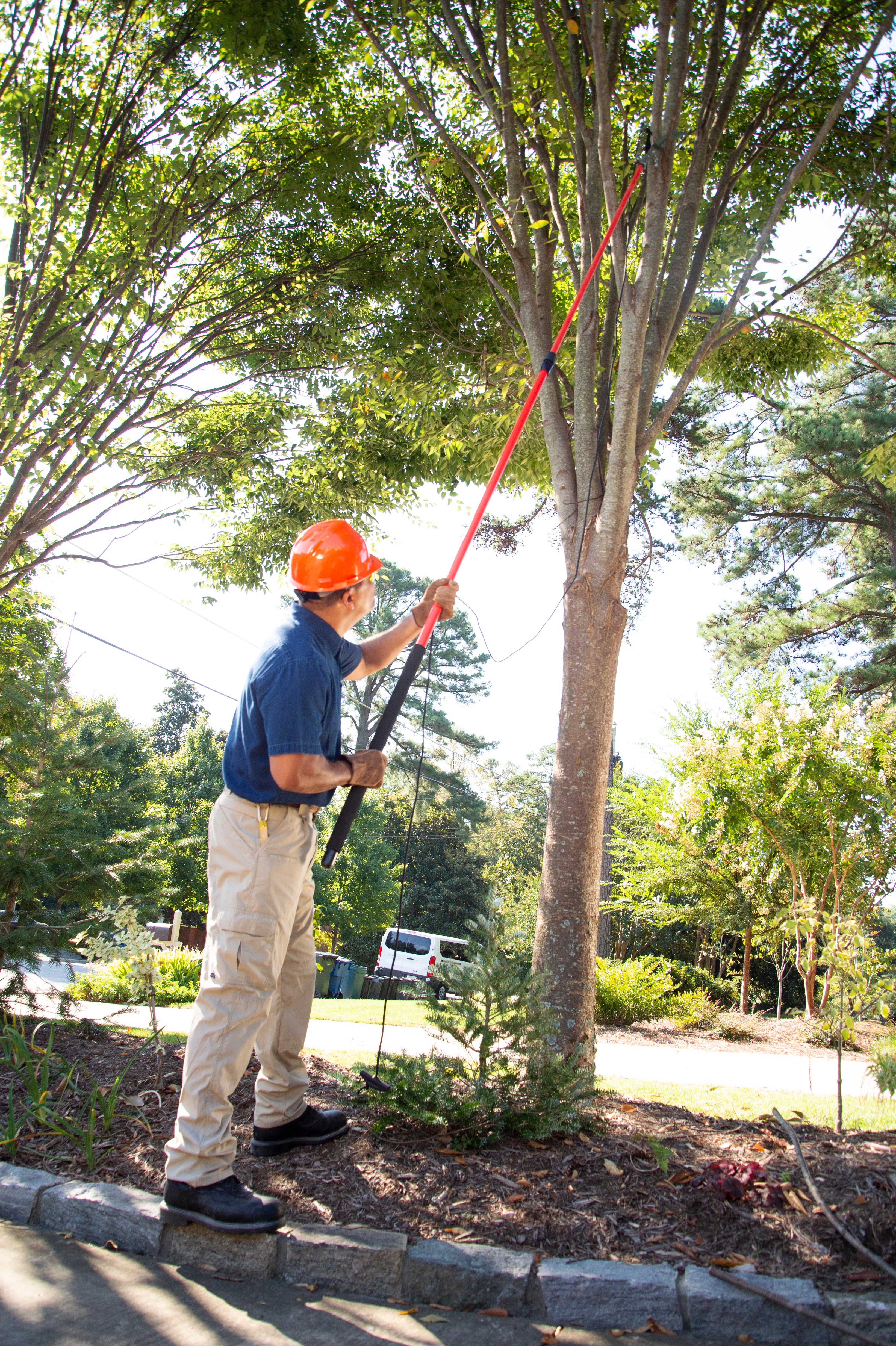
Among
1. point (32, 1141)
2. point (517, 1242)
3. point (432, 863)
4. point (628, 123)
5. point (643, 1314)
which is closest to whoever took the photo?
point (643, 1314)

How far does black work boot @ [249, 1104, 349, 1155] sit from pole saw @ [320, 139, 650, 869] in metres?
0.89

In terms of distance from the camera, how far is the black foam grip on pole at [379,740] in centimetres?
307

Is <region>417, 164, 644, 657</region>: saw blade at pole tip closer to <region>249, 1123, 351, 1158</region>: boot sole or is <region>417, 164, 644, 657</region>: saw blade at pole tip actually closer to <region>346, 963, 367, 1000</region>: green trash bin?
<region>249, 1123, 351, 1158</region>: boot sole

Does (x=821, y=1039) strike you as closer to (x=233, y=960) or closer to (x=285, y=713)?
(x=233, y=960)

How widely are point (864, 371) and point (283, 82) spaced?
15689 millimetres

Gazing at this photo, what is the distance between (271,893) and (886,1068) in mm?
2353

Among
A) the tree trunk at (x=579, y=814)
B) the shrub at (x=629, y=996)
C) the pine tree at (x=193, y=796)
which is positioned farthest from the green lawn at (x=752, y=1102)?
the pine tree at (x=193, y=796)

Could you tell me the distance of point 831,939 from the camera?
4.55 m

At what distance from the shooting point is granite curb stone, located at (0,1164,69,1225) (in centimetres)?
268

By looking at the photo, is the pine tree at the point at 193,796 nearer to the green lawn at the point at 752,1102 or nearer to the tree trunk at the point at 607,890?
the tree trunk at the point at 607,890

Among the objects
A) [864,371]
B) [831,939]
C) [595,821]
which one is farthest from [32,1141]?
[864,371]

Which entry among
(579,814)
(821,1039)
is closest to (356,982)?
(821,1039)

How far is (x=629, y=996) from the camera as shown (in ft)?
32.3

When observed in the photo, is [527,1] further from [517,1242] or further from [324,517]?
[517,1242]
